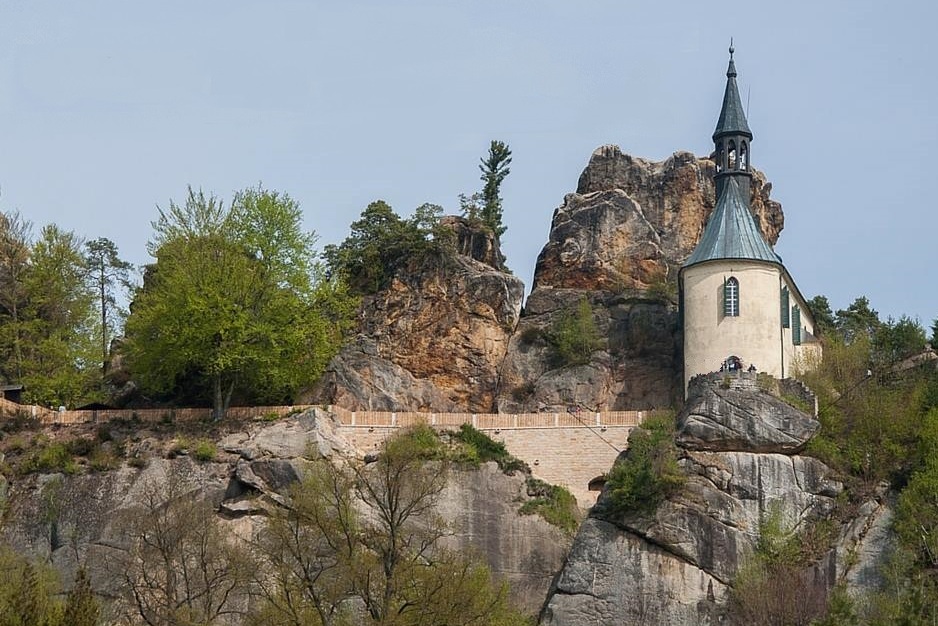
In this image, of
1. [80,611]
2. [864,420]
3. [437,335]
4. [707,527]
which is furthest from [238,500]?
[864,420]

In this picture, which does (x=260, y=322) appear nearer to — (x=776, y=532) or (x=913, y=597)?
(x=776, y=532)

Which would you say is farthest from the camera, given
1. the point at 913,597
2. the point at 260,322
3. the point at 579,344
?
the point at 579,344

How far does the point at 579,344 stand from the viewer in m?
69.9

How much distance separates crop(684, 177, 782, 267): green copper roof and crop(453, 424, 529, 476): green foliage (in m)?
9.95

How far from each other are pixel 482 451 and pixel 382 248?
12071mm

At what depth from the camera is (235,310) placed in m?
64.5

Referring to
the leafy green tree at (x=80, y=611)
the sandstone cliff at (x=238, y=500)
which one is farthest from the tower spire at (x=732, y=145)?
the leafy green tree at (x=80, y=611)

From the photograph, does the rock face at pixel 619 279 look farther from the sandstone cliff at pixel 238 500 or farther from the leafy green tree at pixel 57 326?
the leafy green tree at pixel 57 326

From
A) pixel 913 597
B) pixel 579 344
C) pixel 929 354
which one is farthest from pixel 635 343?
pixel 913 597

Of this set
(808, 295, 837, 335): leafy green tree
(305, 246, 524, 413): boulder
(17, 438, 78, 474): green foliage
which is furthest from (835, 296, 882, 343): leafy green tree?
(17, 438, 78, 474): green foliage

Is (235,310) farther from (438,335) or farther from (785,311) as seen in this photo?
(785,311)

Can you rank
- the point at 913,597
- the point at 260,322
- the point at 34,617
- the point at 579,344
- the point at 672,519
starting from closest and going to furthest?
the point at 34,617 → the point at 913,597 → the point at 672,519 → the point at 260,322 → the point at 579,344

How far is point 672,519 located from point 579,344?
12601mm

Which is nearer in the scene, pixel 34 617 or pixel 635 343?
pixel 34 617
